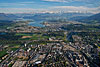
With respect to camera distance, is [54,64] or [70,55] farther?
[70,55]

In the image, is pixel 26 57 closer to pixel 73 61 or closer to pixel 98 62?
pixel 73 61

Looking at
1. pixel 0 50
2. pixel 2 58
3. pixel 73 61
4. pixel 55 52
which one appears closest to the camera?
pixel 73 61

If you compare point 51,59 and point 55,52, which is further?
point 55,52

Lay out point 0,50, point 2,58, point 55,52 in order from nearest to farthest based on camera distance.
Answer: point 2,58
point 55,52
point 0,50

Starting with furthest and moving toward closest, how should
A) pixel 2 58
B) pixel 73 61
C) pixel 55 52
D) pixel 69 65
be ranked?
pixel 55 52
pixel 2 58
pixel 73 61
pixel 69 65

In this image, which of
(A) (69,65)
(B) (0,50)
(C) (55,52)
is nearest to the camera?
(A) (69,65)

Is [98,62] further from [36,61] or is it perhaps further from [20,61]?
[20,61]

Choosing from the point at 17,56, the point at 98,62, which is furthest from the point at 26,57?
the point at 98,62

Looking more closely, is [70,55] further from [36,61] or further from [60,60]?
[36,61]

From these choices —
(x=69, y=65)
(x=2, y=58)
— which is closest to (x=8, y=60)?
(x=2, y=58)
